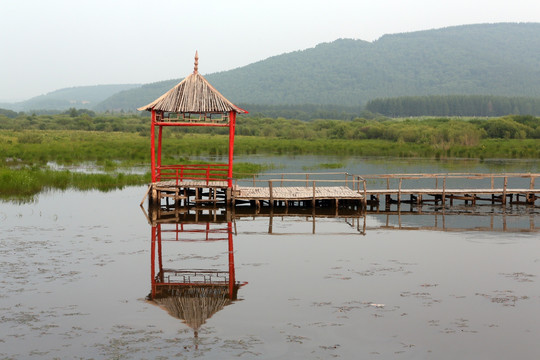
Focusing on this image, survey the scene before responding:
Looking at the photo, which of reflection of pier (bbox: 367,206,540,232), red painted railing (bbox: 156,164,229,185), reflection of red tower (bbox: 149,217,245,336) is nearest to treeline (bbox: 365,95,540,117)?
reflection of pier (bbox: 367,206,540,232)

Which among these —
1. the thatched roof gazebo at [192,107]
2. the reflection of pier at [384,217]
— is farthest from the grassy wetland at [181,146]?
the reflection of pier at [384,217]

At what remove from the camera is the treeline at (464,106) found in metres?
184

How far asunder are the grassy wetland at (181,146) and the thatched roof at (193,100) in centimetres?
922

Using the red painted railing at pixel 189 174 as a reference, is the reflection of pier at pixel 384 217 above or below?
below

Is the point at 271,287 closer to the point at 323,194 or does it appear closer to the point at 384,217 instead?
the point at 384,217

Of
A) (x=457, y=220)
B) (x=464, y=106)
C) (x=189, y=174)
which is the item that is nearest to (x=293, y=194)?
(x=189, y=174)

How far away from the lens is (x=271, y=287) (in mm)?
16297

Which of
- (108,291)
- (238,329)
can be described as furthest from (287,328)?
(108,291)

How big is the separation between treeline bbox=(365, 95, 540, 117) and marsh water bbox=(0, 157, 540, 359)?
164 metres

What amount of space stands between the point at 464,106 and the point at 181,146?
13703 cm

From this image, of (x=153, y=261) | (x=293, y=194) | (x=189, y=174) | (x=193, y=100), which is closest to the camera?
(x=153, y=261)

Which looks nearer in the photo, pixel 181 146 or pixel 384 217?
pixel 384 217

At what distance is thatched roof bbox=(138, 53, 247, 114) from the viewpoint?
28.3m

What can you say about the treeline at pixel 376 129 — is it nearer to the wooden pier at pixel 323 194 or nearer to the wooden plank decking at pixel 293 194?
the wooden pier at pixel 323 194
